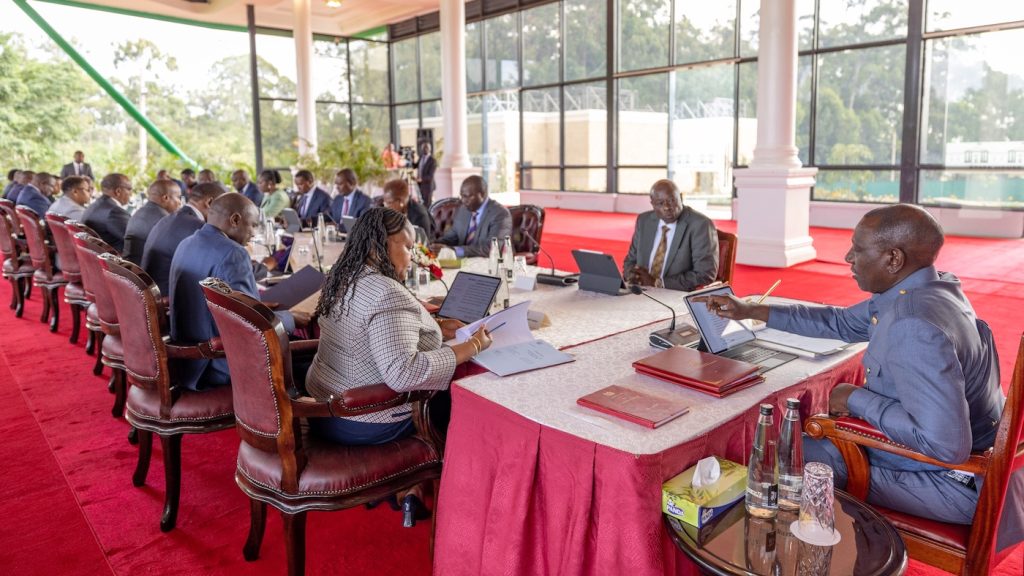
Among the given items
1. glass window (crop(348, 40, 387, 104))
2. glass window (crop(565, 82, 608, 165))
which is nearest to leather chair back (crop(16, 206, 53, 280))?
glass window (crop(565, 82, 608, 165))

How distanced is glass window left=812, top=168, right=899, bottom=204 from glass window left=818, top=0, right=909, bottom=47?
194 centimetres

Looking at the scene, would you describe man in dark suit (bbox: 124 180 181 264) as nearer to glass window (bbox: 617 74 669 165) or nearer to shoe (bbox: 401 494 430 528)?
shoe (bbox: 401 494 430 528)

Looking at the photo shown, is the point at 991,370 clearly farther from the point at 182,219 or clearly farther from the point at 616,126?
the point at 616,126

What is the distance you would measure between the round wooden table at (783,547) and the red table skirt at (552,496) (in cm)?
10

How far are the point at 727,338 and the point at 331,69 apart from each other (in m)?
17.5

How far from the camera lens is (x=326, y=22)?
679 inches

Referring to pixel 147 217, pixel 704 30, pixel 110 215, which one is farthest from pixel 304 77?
pixel 147 217

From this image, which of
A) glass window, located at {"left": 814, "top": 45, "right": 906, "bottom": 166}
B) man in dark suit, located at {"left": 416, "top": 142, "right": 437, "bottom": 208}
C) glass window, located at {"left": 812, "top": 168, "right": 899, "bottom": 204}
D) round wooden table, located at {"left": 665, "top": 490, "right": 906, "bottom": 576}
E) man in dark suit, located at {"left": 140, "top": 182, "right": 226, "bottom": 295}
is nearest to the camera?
round wooden table, located at {"left": 665, "top": 490, "right": 906, "bottom": 576}

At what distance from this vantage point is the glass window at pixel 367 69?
1831 centimetres

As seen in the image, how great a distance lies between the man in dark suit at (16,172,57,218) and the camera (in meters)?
7.63

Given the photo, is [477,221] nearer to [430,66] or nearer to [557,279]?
[557,279]

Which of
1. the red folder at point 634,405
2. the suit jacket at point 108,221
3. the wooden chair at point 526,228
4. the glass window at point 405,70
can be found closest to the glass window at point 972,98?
the wooden chair at point 526,228

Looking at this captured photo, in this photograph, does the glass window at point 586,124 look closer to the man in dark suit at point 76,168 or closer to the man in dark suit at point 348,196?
the man in dark suit at point 348,196

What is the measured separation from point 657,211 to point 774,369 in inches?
80.6
